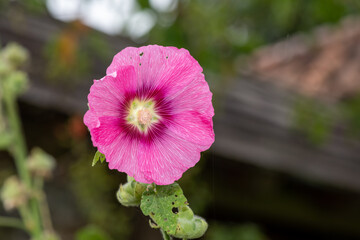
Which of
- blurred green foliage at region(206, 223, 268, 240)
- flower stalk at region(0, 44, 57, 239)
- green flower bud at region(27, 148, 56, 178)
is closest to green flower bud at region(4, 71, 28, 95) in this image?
flower stalk at region(0, 44, 57, 239)

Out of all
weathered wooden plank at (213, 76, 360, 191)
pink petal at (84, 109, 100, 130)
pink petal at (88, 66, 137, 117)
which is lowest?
weathered wooden plank at (213, 76, 360, 191)

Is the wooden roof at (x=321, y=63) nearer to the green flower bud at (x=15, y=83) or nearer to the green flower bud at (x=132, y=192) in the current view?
the green flower bud at (x=15, y=83)

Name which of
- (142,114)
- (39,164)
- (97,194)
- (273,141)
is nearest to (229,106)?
(273,141)

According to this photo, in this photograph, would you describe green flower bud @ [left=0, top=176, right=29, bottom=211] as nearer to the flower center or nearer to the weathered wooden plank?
the flower center

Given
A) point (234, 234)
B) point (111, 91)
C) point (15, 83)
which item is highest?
point (111, 91)

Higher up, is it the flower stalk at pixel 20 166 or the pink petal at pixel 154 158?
the pink petal at pixel 154 158

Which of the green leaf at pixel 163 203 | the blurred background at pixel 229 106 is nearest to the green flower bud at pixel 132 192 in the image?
the green leaf at pixel 163 203

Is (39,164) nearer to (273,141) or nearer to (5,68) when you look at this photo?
(5,68)
